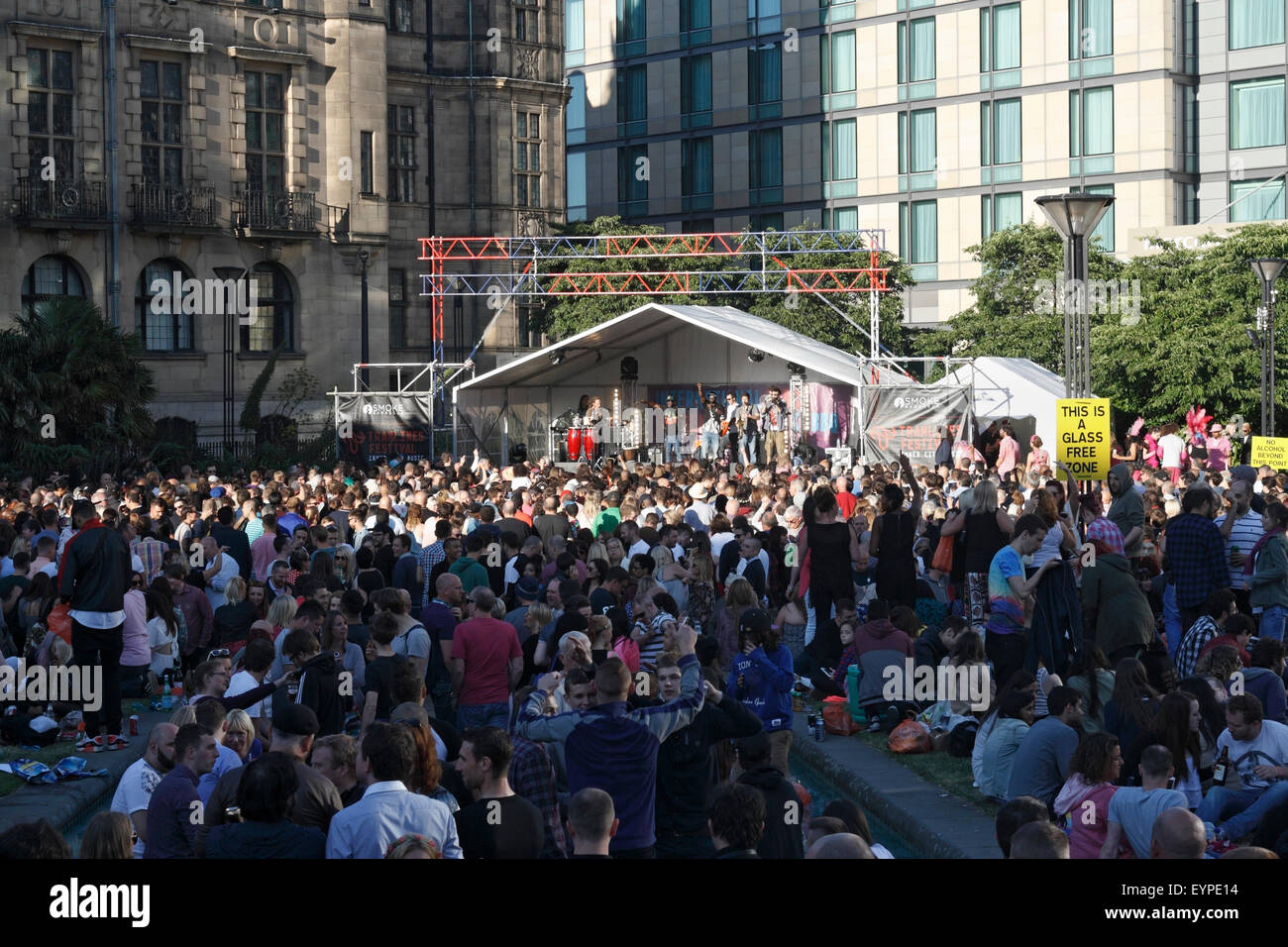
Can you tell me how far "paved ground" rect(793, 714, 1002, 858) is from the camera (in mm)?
11312

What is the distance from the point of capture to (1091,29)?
188 feet

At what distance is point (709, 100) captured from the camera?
67.1 m

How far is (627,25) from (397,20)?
69.6 ft

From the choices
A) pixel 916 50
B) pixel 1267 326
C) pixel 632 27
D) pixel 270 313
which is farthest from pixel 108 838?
pixel 632 27

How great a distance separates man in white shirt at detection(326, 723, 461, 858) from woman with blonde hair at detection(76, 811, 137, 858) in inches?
32.0

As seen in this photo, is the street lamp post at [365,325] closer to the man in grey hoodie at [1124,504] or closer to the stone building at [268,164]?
the stone building at [268,164]

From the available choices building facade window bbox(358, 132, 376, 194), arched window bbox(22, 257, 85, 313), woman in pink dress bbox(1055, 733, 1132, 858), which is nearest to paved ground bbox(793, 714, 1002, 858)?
woman in pink dress bbox(1055, 733, 1132, 858)

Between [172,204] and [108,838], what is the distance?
122 ft

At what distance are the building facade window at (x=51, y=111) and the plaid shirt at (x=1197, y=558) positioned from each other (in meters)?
31.9

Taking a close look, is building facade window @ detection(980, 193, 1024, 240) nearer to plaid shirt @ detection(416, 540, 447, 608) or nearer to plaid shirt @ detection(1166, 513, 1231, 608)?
plaid shirt @ detection(1166, 513, 1231, 608)

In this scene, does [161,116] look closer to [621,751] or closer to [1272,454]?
[1272,454]

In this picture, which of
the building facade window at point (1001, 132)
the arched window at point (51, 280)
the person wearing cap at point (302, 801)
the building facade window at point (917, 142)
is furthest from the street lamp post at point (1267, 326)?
the building facade window at point (917, 142)

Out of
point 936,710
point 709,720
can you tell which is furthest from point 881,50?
point 709,720
